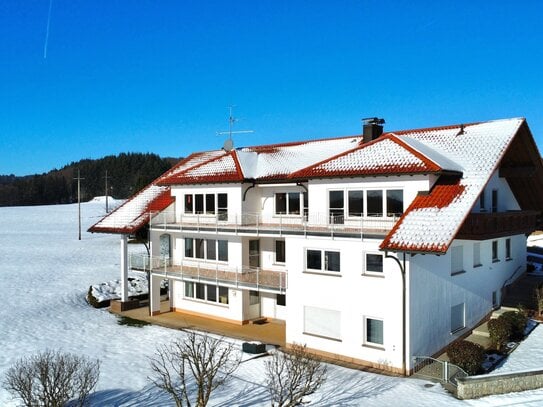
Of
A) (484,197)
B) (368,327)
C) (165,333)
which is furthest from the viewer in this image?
(165,333)

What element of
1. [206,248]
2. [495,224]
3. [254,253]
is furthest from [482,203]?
[206,248]

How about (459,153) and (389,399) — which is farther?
(459,153)

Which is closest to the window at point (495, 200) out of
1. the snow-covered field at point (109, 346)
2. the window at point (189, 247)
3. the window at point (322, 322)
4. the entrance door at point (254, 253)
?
the snow-covered field at point (109, 346)

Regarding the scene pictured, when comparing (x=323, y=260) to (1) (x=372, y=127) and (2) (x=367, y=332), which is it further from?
(1) (x=372, y=127)

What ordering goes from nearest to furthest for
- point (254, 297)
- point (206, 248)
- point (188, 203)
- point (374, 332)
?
point (374, 332), point (254, 297), point (206, 248), point (188, 203)

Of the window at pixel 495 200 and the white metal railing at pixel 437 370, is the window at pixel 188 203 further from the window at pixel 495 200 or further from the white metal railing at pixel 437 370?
the window at pixel 495 200

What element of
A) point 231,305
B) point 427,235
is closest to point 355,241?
point 427,235

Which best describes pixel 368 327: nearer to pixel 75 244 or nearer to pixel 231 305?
pixel 231 305
